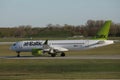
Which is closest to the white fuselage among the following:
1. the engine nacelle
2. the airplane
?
the airplane

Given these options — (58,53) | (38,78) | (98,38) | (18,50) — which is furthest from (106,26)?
(38,78)

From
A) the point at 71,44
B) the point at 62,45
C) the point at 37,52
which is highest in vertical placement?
the point at 71,44

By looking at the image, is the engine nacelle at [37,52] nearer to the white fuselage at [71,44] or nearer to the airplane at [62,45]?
the airplane at [62,45]

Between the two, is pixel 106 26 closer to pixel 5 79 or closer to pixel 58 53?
pixel 58 53

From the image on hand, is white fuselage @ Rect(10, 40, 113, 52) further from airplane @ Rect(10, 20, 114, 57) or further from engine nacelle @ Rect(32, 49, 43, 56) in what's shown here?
engine nacelle @ Rect(32, 49, 43, 56)

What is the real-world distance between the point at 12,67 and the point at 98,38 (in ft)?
73.2

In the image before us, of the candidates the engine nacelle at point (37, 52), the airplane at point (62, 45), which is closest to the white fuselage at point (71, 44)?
the airplane at point (62, 45)

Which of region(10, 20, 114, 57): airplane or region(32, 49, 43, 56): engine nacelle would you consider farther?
region(10, 20, 114, 57): airplane

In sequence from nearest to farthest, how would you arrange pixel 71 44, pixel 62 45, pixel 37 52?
pixel 37 52, pixel 71 44, pixel 62 45

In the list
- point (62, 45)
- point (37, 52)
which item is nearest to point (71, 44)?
point (62, 45)

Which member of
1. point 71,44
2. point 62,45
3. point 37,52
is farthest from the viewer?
point 62,45

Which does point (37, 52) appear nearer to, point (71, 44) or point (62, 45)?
point (62, 45)

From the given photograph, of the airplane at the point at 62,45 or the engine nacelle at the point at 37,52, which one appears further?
the airplane at the point at 62,45

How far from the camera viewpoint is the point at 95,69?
3553 centimetres
